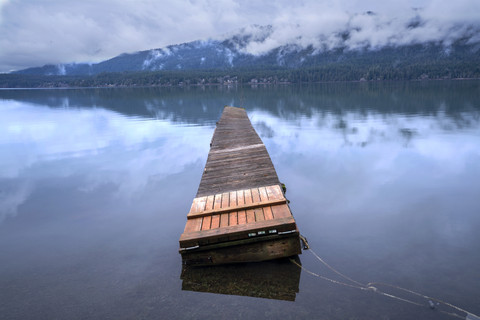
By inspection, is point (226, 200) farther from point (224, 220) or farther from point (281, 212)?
point (281, 212)

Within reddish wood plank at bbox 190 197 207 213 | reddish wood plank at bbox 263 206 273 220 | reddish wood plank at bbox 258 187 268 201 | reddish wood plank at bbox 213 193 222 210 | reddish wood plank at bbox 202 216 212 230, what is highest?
reddish wood plank at bbox 258 187 268 201

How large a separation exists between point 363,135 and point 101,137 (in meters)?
25.9

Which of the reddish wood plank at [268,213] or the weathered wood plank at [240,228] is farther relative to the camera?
the reddish wood plank at [268,213]

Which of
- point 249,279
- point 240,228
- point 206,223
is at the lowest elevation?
point 249,279

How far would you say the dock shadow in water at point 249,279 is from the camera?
8.05 meters

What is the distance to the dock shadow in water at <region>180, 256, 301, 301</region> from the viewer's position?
317 inches

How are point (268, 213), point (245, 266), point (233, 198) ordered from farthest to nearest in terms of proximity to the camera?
point (233, 198) → point (268, 213) → point (245, 266)

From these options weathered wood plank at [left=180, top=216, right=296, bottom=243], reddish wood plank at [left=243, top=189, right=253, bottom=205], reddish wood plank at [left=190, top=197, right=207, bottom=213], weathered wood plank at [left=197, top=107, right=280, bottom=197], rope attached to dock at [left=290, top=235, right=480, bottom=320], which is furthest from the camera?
weathered wood plank at [left=197, top=107, right=280, bottom=197]

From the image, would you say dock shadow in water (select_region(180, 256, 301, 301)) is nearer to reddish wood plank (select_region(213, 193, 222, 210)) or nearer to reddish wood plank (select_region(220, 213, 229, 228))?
reddish wood plank (select_region(220, 213, 229, 228))

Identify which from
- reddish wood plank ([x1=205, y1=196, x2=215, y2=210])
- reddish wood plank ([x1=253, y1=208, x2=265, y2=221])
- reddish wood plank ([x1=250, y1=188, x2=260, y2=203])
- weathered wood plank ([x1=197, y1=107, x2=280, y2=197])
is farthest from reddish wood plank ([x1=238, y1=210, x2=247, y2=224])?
weathered wood plank ([x1=197, y1=107, x2=280, y2=197])

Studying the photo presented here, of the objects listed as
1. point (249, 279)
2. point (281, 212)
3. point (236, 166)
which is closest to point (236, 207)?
point (281, 212)

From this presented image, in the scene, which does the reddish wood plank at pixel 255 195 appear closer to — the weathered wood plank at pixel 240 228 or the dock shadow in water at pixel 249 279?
the weathered wood plank at pixel 240 228

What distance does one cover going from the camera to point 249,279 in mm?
8477

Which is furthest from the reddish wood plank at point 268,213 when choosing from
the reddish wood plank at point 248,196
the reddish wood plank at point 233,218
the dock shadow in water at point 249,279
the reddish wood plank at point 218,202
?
the reddish wood plank at point 218,202
